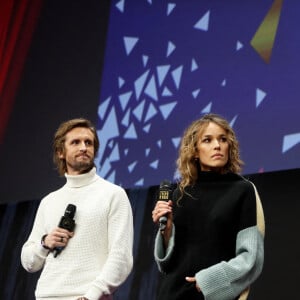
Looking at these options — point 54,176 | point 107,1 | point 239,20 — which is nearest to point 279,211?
point 239,20

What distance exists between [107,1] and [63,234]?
7.41 ft

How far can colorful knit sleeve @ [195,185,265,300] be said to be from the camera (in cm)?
177

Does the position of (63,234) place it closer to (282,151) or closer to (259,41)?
(282,151)

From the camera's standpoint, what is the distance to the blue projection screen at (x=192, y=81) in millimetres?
2947

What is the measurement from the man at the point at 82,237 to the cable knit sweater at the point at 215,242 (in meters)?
0.29

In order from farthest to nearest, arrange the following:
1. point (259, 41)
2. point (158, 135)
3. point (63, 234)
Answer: point (158, 135)
point (259, 41)
point (63, 234)

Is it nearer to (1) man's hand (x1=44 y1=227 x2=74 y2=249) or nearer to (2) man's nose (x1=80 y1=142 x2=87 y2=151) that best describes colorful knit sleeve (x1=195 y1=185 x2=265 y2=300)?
(1) man's hand (x1=44 y1=227 x2=74 y2=249)

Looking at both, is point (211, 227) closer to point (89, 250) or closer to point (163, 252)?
point (163, 252)

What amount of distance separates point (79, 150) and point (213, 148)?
0.67m

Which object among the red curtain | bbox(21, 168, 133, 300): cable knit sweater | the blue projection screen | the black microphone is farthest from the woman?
the red curtain

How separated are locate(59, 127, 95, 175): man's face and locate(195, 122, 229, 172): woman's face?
0.57 meters

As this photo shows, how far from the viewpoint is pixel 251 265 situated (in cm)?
179

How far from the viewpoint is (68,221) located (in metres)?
2.26

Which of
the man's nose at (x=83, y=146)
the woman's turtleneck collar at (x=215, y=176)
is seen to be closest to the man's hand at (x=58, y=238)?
the man's nose at (x=83, y=146)
